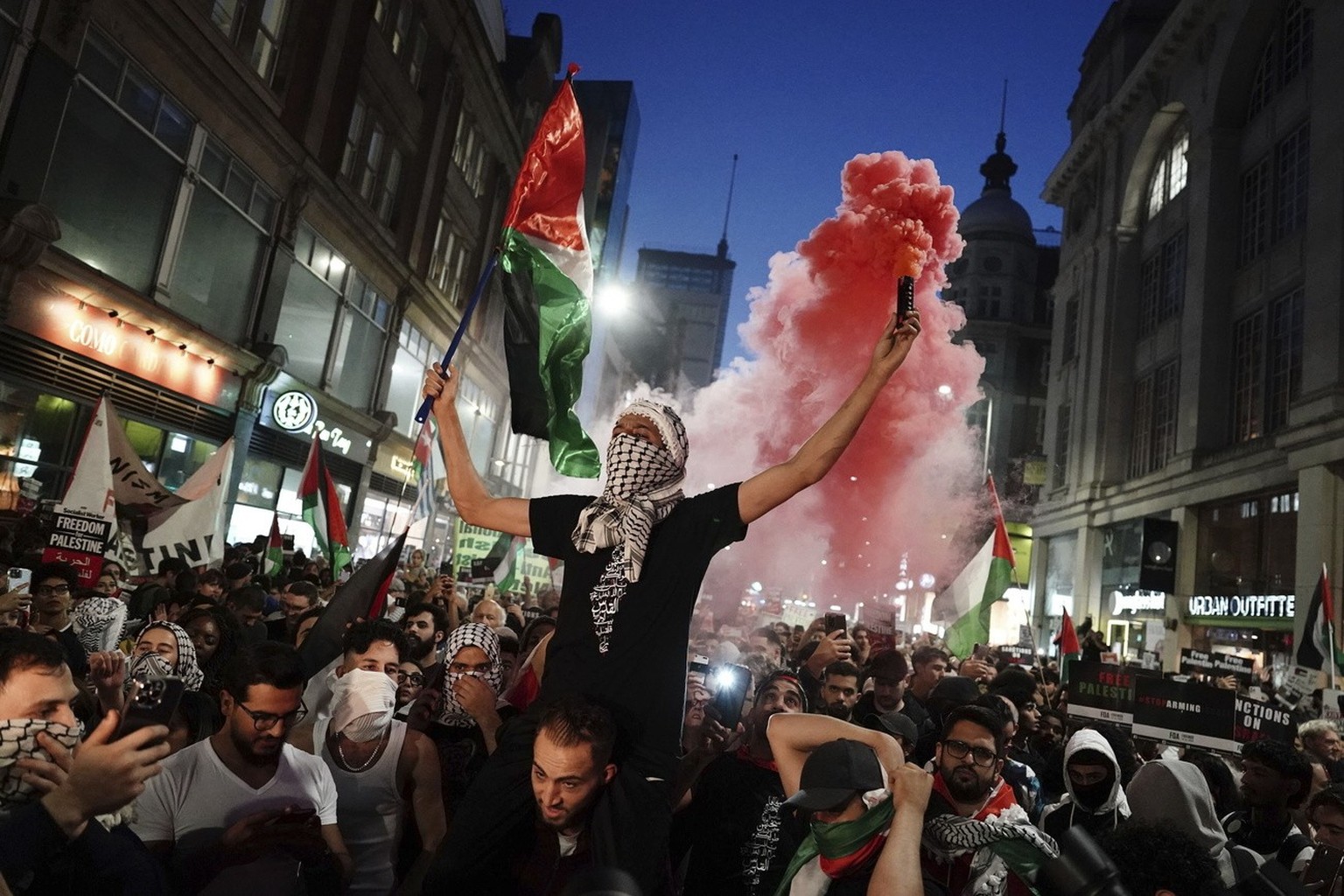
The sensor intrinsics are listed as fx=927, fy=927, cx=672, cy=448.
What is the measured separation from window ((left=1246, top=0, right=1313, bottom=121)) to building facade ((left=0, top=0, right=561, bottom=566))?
24.7 meters

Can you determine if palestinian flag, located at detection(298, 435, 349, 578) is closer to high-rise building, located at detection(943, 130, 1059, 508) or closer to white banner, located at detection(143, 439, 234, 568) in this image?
white banner, located at detection(143, 439, 234, 568)

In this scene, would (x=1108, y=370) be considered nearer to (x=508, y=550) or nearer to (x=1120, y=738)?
(x=508, y=550)

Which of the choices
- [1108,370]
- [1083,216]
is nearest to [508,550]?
[1108,370]

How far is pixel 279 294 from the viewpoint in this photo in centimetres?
2042

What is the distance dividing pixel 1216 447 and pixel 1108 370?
8.28 meters

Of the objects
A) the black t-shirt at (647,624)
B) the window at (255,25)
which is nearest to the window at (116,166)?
the window at (255,25)

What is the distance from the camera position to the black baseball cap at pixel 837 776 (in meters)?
2.71

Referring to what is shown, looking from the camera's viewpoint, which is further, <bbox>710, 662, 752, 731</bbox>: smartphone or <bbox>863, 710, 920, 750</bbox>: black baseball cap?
<bbox>863, 710, 920, 750</bbox>: black baseball cap

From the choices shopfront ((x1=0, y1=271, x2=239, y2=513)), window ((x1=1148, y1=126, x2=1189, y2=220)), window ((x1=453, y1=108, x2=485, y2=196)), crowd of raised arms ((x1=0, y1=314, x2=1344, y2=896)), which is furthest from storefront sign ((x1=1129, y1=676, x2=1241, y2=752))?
window ((x1=1148, y1=126, x2=1189, y2=220))

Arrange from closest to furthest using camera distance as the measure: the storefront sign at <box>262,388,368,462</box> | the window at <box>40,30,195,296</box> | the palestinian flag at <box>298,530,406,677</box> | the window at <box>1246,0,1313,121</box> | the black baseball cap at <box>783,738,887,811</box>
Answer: the black baseball cap at <box>783,738,887,811</box> → the palestinian flag at <box>298,530,406,677</box> → the window at <box>40,30,195,296</box> → the storefront sign at <box>262,388,368,462</box> → the window at <box>1246,0,1313,121</box>

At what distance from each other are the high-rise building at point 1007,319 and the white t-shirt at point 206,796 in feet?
180

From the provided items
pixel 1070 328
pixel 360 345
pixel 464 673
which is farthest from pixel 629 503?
pixel 1070 328

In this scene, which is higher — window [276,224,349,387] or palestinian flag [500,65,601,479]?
window [276,224,349,387]

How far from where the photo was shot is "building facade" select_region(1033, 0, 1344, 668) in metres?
23.4
